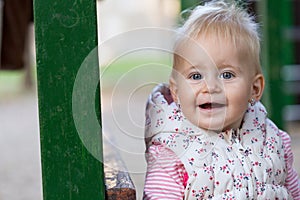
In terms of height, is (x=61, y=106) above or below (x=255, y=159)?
above

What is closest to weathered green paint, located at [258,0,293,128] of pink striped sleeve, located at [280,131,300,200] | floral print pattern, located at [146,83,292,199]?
pink striped sleeve, located at [280,131,300,200]

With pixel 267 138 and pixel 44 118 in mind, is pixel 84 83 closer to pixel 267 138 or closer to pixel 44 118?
pixel 44 118

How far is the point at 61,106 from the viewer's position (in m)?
1.28

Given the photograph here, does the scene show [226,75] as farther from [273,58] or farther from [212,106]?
[273,58]

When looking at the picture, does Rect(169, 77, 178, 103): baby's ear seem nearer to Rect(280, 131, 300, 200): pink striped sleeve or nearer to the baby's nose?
the baby's nose

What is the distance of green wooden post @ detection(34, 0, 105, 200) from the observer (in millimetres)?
1262

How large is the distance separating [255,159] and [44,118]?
46 cm

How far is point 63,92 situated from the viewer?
4.19 ft

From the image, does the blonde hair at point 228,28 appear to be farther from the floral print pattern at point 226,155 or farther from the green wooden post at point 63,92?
the green wooden post at point 63,92

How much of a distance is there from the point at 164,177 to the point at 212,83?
0.71ft

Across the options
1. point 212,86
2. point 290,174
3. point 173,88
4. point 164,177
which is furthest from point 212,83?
point 290,174

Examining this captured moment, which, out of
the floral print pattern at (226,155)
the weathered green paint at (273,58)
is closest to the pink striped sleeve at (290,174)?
the floral print pattern at (226,155)

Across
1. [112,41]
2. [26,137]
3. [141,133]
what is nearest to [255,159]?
[141,133]

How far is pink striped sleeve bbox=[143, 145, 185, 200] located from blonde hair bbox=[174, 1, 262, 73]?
9.5 inches
